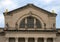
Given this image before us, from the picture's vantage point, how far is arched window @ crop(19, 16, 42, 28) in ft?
176

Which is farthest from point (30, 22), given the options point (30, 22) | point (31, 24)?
point (31, 24)

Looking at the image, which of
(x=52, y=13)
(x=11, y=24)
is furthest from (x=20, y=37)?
(x=52, y=13)

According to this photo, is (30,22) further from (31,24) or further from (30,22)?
(31,24)

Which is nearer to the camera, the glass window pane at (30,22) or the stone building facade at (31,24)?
the stone building facade at (31,24)

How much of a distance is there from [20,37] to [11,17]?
4.04 meters

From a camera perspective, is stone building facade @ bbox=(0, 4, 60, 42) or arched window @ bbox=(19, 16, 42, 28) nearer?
stone building facade @ bbox=(0, 4, 60, 42)

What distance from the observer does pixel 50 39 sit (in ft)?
175

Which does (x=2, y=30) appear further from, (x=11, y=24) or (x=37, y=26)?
(x=37, y=26)

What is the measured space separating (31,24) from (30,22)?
414 millimetres

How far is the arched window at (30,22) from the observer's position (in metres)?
53.8

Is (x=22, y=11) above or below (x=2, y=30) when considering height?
above

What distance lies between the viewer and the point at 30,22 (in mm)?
53875

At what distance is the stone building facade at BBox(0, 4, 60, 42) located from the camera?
172 ft

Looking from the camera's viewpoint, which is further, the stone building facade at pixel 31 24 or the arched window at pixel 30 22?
the arched window at pixel 30 22
